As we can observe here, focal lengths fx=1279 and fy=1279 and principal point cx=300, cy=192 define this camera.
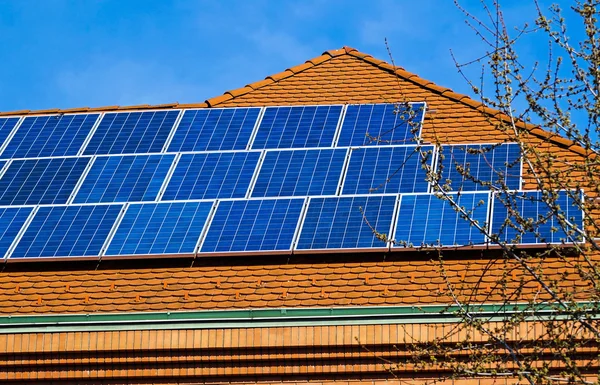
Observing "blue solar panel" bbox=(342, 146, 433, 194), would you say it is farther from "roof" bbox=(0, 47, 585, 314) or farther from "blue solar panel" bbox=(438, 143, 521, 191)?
"roof" bbox=(0, 47, 585, 314)

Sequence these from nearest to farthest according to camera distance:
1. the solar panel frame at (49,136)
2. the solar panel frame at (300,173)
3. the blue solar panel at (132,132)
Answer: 1. the solar panel frame at (300,173)
2. the blue solar panel at (132,132)
3. the solar panel frame at (49,136)

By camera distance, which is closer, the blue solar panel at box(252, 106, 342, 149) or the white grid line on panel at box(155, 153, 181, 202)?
the white grid line on panel at box(155, 153, 181, 202)

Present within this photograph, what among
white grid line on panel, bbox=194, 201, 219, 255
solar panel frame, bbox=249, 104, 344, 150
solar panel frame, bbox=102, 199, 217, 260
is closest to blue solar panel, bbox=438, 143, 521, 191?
solar panel frame, bbox=249, 104, 344, 150

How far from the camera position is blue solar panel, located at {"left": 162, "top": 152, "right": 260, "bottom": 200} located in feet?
57.6

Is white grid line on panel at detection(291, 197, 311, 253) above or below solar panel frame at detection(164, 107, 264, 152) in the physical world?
below

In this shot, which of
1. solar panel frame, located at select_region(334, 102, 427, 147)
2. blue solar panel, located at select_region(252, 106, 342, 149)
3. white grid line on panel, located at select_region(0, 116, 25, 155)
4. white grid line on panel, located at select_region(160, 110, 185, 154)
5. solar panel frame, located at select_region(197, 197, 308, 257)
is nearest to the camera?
solar panel frame, located at select_region(197, 197, 308, 257)

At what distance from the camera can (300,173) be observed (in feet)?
58.4

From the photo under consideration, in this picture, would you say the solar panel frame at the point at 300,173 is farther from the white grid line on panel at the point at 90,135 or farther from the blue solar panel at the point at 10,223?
the blue solar panel at the point at 10,223

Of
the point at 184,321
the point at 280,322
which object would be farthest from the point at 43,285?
the point at 280,322

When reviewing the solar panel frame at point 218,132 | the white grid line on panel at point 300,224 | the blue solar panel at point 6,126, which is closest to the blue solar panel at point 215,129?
the solar panel frame at point 218,132

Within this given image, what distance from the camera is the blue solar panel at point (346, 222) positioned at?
15898 millimetres

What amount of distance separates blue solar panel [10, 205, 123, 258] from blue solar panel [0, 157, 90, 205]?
1.35ft

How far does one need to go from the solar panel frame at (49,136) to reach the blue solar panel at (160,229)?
2.79m

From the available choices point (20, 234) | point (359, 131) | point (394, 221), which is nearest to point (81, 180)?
point (20, 234)
